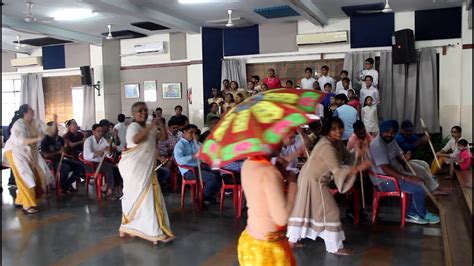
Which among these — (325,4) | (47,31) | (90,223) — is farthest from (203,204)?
(47,31)

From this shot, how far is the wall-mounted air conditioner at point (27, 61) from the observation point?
12362 millimetres

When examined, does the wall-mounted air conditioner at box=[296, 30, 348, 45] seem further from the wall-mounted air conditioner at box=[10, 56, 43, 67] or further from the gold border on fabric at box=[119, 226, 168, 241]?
the wall-mounted air conditioner at box=[10, 56, 43, 67]

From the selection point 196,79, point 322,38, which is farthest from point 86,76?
point 322,38

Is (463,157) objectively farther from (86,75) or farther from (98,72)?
(86,75)

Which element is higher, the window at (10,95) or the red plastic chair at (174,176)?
the window at (10,95)

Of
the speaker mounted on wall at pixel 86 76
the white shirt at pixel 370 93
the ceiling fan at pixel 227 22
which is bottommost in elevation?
the white shirt at pixel 370 93

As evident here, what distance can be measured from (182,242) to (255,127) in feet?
8.71

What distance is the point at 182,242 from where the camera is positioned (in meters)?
4.16

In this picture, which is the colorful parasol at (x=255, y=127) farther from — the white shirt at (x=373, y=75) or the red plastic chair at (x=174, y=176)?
the white shirt at (x=373, y=75)

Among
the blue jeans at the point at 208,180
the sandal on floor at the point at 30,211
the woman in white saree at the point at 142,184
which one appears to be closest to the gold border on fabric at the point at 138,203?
the woman in white saree at the point at 142,184

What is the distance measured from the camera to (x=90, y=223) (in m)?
4.97

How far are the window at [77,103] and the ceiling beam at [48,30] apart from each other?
5.72ft

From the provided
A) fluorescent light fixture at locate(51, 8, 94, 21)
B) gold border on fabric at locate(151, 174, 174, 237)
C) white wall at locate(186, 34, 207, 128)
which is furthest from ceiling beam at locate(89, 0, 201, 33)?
gold border on fabric at locate(151, 174, 174, 237)

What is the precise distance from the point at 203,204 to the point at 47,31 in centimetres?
621
